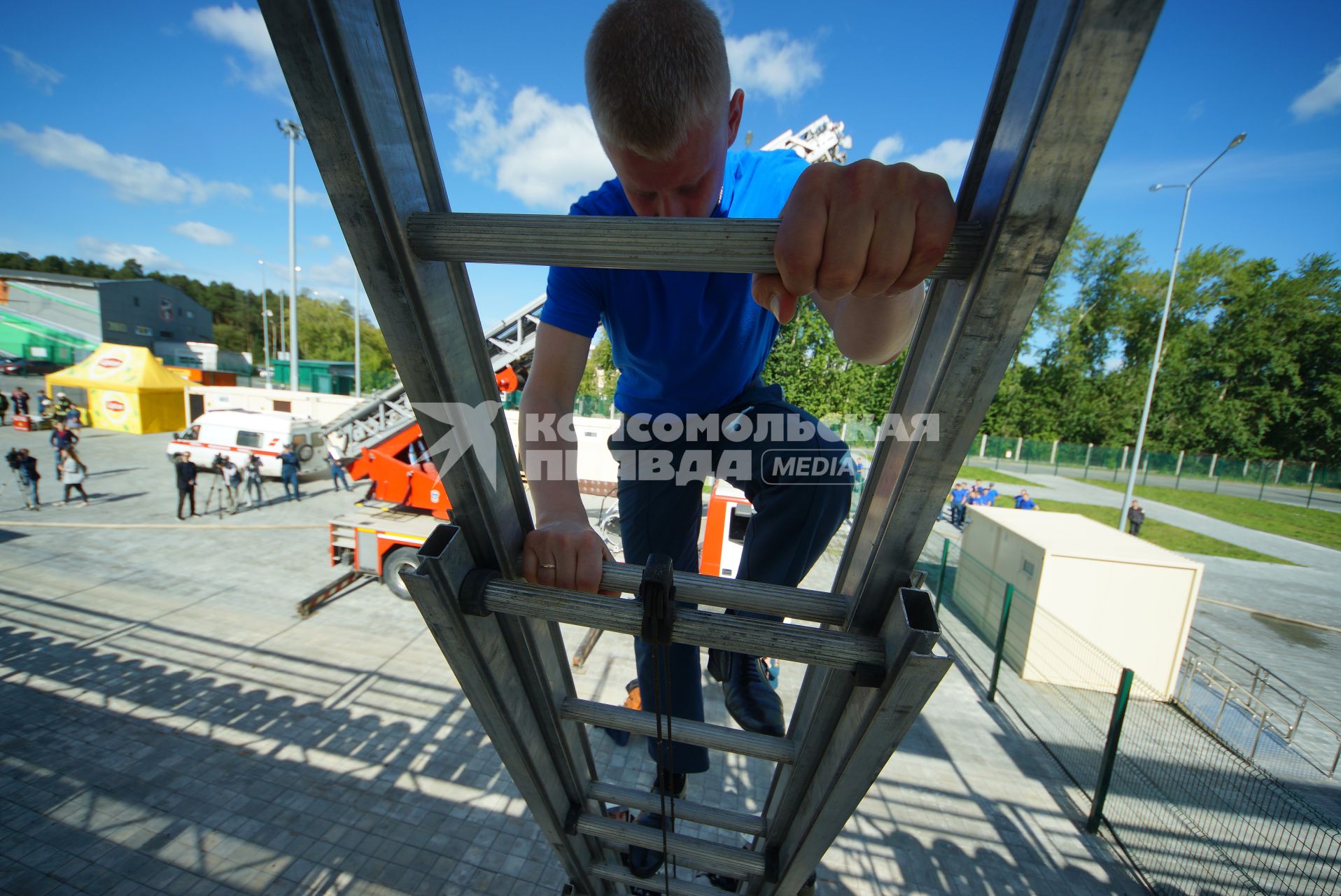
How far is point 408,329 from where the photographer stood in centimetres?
107

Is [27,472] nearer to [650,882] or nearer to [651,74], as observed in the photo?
[650,882]

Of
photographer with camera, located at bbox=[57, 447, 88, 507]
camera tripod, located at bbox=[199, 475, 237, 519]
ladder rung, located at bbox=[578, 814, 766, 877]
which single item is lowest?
camera tripod, located at bbox=[199, 475, 237, 519]

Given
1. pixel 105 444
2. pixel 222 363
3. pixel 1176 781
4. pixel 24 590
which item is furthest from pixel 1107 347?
pixel 222 363

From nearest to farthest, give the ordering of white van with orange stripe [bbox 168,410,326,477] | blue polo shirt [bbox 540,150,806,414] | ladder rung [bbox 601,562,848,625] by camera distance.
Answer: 1. ladder rung [bbox 601,562,848,625]
2. blue polo shirt [bbox 540,150,806,414]
3. white van with orange stripe [bbox 168,410,326,477]

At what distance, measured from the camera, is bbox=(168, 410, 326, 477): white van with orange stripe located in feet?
50.6

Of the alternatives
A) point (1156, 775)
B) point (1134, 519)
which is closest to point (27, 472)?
point (1156, 775)

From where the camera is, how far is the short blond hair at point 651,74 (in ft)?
3.67

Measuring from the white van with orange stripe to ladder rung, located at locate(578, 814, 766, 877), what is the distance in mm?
16128

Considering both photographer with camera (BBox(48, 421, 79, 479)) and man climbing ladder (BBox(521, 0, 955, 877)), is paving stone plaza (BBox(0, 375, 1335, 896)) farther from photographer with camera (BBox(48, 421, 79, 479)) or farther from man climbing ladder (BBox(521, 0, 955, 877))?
photographer with camera (BBox(48, 421, 79, 479))

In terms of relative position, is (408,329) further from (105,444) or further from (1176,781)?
(105,444)

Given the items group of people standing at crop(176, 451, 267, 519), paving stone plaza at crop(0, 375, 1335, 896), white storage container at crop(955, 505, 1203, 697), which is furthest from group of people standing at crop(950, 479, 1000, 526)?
group of people standing at crop(176, 451, 267, 519)

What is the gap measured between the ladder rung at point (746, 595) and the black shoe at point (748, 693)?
865 millimetres

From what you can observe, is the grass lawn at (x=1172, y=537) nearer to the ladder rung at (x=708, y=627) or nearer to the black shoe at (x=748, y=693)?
the black shoe at (x=748, y=693)

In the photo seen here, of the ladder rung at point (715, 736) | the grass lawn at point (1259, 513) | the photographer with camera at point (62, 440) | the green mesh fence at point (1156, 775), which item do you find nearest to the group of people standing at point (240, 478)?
the photographer with camera at point (62, 440)
